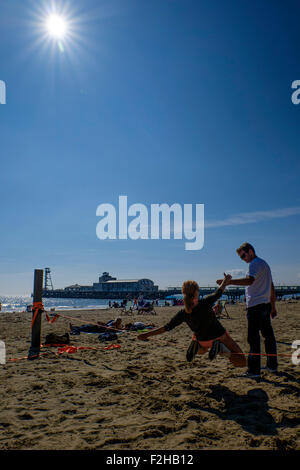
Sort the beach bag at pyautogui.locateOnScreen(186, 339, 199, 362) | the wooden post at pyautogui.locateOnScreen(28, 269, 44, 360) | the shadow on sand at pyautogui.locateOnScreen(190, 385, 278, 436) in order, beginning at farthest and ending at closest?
the wooden post at pyautogui.locateOnScreen(28, 269, 44, 360), the beach bag at pyautogui.locateOnScreen(186, 339, 199, 362), the shadow on sand at pyautogui.locateOnScreen(190, 385, 278, 436)

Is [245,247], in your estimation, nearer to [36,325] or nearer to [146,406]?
[146,406]

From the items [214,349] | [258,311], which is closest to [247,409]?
[214,349]

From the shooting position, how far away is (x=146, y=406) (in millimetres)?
3492

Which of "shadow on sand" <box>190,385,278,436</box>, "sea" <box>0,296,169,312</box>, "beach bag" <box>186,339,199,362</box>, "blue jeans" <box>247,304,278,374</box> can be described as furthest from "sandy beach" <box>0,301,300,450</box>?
"sea" <box>0,296,169,312</box>

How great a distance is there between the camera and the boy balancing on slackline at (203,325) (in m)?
4.11

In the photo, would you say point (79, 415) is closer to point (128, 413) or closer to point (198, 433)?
point (128, 413)

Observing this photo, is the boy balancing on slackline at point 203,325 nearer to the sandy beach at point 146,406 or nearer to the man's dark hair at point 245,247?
the sandy beach at point 146,406

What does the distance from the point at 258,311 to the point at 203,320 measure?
107 cm

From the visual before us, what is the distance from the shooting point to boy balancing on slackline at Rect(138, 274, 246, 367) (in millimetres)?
4113

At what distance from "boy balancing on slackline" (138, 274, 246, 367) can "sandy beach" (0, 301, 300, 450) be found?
48cm

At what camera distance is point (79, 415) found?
3.26 m

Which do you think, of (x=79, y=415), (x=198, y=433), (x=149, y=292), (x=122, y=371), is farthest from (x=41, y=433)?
(x=149, y=292)

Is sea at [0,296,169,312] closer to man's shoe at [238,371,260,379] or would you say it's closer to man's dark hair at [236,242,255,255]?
man's shoe at [238,371,260,379]
